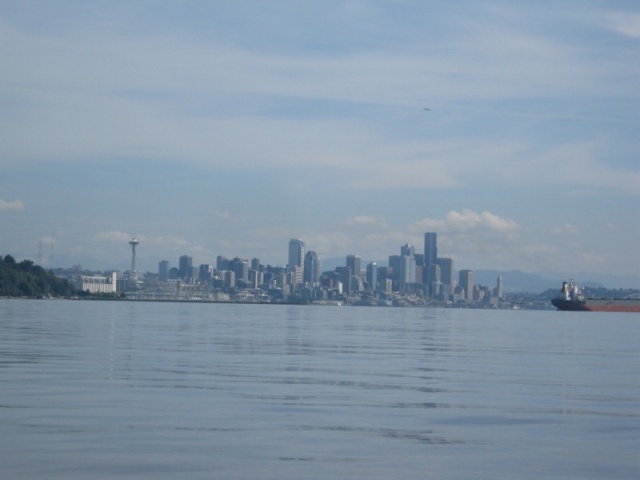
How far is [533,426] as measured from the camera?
19.5 metres

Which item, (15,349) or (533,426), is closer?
(533,426)

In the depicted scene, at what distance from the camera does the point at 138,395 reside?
22.7 meters

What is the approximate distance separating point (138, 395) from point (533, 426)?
870 centimetres

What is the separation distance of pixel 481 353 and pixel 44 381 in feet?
74.6

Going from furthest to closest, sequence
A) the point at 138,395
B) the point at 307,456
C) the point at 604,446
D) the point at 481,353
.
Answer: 1. the point at 481,353
2. the point at 138,395
3. the point at 604,446
4. the point at 307,456

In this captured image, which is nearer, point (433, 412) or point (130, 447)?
point (130, 447)

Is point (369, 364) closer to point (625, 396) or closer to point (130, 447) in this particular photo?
point (625, 396)

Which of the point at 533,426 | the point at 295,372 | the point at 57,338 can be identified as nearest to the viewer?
the point at 533,426

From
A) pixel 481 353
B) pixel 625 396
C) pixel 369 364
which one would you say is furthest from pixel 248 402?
pixel 481 353

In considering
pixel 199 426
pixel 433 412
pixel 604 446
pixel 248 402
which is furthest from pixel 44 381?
pixel 604 446

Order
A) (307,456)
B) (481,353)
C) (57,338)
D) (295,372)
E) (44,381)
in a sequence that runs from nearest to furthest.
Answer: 1. (307,456)
2. (44,381)
3. (295,372)
4. (481,353)
5. (57,338)

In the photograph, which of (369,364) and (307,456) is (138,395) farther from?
(369,364)

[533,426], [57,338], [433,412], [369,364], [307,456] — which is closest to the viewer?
[307,456]

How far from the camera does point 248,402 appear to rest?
865 inches
